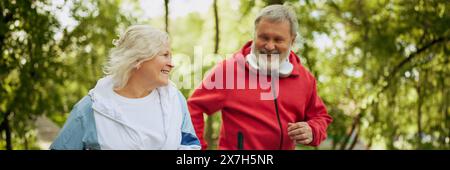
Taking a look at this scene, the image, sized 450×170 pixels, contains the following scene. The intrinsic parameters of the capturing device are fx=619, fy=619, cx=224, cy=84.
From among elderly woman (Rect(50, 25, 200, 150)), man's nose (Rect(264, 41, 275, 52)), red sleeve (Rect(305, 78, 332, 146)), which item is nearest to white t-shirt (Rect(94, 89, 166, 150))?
elderly woman (Rect(50, 25, 200, 150))

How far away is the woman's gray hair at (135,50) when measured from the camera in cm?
217

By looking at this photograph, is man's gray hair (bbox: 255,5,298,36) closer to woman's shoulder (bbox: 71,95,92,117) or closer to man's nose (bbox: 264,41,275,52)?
man's nose (bbox: 264,41,275,52)

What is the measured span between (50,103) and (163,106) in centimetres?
290

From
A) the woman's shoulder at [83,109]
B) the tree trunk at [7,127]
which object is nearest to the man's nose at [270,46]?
the woman's shoulder at [83,109]

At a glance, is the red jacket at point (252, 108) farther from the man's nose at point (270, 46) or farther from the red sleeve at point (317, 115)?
the man's nose at point (270, 46)

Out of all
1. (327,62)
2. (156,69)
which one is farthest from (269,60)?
(327,62)

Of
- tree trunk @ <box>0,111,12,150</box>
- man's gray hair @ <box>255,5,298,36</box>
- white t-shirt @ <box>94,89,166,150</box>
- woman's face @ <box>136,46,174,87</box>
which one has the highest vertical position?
man's gray hair @ <box>255,5,298,36</box>

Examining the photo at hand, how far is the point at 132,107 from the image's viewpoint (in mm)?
2152

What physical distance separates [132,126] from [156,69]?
22 centimetres

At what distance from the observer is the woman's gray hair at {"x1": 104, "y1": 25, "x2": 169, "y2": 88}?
85.4 inches

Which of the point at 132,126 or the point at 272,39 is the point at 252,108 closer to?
the point at 272,39

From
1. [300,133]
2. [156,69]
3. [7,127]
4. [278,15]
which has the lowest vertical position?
[7,127]

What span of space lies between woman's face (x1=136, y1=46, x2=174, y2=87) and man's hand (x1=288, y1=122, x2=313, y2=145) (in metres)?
0.67
